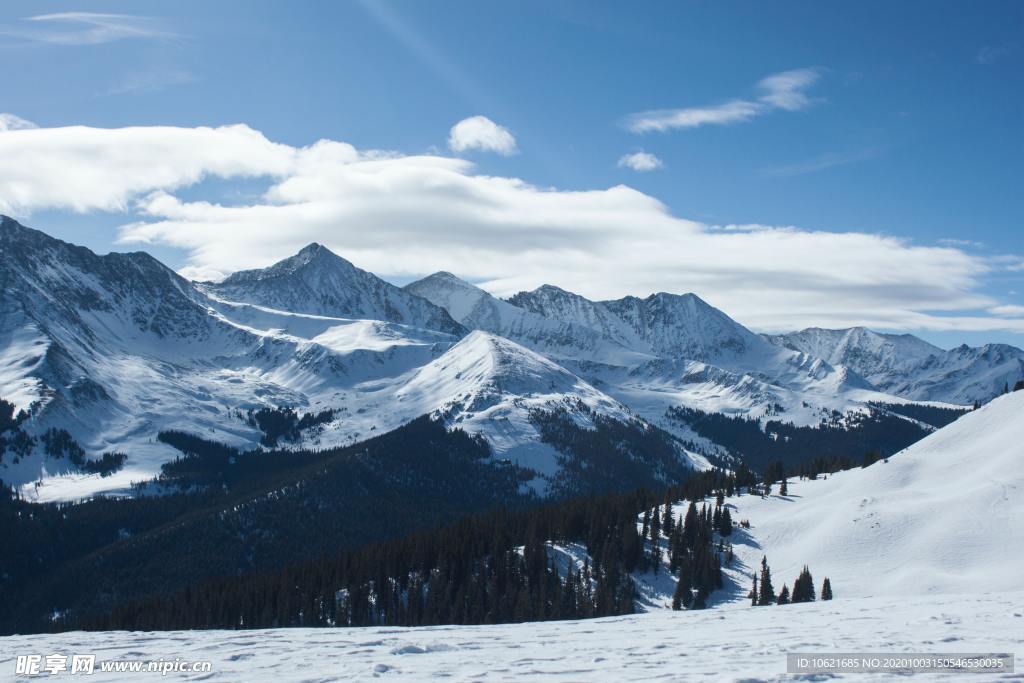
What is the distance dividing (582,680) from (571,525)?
112048mm

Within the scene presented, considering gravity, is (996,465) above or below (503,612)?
above

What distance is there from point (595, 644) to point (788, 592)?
74.8 meters

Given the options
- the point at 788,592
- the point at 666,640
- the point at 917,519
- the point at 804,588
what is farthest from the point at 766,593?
the point at 666,640

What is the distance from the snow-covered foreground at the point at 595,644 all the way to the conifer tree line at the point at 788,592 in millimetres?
48032

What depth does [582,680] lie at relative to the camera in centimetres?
2947

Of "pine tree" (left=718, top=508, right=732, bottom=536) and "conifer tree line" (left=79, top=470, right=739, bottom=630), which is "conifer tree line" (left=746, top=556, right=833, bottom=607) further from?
"pine tree" (left=718, top=508, right=732, bottom=536)

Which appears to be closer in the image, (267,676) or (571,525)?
(267,676)

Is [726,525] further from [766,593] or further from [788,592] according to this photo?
[766,593]

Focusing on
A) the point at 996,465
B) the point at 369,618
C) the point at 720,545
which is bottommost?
the point at 369,618

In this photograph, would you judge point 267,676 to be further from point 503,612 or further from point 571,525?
point 571,525

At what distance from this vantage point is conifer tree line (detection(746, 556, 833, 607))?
97812 millimetres

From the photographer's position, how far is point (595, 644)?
40.1 meters

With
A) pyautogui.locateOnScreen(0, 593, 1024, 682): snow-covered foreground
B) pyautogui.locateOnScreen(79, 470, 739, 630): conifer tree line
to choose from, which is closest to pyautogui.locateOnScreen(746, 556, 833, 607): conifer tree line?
pyautogui.locateOnScreen(79, 470, 739, 630): conifer tree line

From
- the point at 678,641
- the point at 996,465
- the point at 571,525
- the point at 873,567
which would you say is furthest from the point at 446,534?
the point at 678,641
